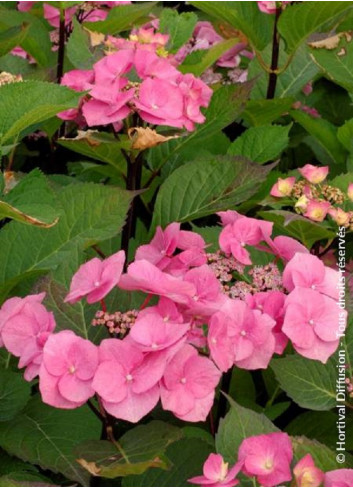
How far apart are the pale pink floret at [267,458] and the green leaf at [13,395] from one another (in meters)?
0.32

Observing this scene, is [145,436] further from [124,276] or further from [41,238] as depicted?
[41,238]

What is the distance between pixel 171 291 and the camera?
3.09ft

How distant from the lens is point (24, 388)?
110 cm

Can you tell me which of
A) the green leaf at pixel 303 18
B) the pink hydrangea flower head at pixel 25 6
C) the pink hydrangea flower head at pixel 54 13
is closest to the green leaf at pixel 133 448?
the green leaf at pixel 303 18

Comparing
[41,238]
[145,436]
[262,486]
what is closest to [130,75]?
[41,238]

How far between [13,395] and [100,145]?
16.1 inches

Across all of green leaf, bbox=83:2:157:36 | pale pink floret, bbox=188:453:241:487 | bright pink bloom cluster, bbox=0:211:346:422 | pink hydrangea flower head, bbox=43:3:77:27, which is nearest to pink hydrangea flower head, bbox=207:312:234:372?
bright pink bloom cluster, bbox=0:211:346:422

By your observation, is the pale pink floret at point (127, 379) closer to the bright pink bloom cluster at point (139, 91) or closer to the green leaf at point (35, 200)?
the green leaf at point (35, 200)

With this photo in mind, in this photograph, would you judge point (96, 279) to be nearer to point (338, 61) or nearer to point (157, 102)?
point (157, 102)

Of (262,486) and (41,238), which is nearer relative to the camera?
(262,486)

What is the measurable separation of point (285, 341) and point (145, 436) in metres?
0.20

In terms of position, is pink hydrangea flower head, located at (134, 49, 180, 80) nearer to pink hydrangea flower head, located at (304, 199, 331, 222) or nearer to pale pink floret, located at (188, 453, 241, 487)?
pink hydrangea flower head, located at (304, 199, 331, 222)

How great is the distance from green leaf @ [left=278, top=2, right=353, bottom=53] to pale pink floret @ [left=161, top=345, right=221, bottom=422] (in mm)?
860

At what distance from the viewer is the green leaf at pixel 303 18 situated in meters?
1.58
